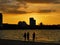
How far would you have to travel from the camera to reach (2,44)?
43.4 m

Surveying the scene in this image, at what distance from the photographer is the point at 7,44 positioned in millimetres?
43688

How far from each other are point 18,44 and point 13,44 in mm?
813

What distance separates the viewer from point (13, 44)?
1708 inches

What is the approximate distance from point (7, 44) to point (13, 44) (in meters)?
1.02

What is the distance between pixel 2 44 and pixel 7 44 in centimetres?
81

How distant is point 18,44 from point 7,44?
174cm

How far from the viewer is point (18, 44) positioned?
143 feet
